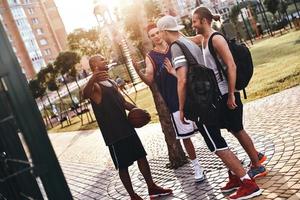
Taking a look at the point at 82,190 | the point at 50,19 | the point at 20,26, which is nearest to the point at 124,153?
the point at 82,190

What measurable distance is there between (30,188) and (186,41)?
2.58 m

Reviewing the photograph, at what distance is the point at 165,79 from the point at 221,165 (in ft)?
4.99

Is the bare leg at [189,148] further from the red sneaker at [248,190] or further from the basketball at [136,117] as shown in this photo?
the red sneaker at [248,190]

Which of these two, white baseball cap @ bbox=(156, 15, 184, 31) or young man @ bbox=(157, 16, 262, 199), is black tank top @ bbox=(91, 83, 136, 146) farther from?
white baseball cap @ bbox=(156, 15, 184, 31)

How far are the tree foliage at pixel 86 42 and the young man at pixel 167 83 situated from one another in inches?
1864

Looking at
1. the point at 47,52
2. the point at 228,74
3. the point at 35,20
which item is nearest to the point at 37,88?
the point at 228,74

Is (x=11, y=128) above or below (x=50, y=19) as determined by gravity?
below

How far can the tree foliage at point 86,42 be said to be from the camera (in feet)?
174

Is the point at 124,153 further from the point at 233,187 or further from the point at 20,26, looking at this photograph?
the point at 20,26

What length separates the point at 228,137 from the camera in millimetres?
7203

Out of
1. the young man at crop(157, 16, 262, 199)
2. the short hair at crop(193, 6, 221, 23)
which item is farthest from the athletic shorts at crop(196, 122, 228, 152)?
the short hair at crop(193, 6, 221, 23)

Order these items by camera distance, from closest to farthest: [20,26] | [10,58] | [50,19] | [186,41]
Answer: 1. [10,58]
2. [186,41]
3. [20,26]
4. [50,19]

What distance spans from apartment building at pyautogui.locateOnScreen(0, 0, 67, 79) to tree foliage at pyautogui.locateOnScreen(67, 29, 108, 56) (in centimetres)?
2065

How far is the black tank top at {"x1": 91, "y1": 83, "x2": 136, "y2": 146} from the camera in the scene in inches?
198
